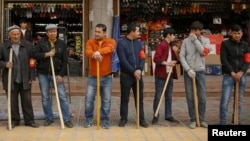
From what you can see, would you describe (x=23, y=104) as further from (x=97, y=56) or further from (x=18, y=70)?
(x=97, y=56)

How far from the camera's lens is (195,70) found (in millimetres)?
9156

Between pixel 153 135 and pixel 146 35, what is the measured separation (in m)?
7.66

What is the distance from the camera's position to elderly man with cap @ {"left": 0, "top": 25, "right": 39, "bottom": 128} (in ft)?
29.5

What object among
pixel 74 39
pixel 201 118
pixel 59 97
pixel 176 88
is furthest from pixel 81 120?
pixel 74 39

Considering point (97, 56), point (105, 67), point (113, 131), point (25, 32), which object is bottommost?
point (113, 131)

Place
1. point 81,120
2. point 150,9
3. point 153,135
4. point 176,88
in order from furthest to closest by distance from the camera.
Result: point 150,9 → point 176,88 → point 81,120 → point 153,135

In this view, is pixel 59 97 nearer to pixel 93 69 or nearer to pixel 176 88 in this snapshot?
pixel 93 69

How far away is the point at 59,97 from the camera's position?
9.20 meters

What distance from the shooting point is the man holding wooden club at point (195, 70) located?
9078 millimetres

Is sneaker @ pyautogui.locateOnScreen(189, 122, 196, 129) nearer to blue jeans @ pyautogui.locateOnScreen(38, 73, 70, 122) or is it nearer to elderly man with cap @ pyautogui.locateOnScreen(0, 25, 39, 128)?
blue jeans @ pyautogui.locateOnScreen(38, 73, 70, 122)

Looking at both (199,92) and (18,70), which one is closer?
(18,70)

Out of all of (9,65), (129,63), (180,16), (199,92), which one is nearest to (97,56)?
(129,63)

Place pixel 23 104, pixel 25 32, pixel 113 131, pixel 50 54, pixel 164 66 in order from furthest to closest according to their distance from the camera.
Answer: pixel 25 32
pixel 164 66
pixel 23 104
pixel 50 54
pixel 113 131

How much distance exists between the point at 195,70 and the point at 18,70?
3.28 m
